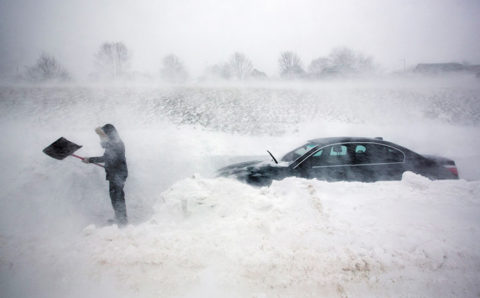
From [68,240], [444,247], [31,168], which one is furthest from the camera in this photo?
[31,168]

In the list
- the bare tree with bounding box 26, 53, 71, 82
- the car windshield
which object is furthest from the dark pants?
the bare tree with bounding box 26, 53, 71, 82

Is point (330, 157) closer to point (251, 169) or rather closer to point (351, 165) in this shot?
point (351, 165)

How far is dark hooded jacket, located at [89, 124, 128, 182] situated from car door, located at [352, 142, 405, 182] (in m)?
4.48

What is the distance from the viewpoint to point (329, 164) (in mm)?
4078

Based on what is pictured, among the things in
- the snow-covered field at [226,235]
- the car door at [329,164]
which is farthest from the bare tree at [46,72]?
the car door at [329,164]

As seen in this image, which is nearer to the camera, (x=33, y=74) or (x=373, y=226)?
(x=373, y=226)

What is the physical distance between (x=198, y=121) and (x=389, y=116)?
10850mm

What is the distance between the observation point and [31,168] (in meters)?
5.01

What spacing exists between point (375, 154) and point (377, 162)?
6.4 inches

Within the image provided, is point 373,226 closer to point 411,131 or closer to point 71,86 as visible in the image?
point 411,131

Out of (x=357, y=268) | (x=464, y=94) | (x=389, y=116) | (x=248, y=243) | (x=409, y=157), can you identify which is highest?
(x=464, y=94)

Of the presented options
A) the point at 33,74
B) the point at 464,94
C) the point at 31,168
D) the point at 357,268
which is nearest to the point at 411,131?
the point at 464,94

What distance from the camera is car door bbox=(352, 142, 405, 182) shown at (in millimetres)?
4055

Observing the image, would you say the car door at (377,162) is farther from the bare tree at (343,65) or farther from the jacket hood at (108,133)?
the bare tree at (343,65)
